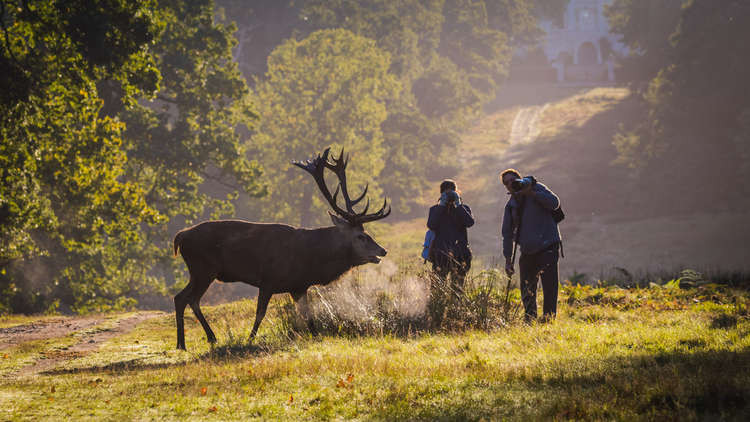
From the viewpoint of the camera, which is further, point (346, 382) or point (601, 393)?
point (346, 382)

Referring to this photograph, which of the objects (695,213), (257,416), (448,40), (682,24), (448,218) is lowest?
(257,416)

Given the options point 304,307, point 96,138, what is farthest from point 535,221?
point 96,138

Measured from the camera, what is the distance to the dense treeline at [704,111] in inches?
1410

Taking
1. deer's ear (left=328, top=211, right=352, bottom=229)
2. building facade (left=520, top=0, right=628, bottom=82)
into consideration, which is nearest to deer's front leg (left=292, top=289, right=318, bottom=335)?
deer's ear (left=328, top=211, right=352, bottom=229)

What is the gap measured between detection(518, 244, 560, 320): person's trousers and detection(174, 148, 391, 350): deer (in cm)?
267

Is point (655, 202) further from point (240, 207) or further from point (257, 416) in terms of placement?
point (257, 416)

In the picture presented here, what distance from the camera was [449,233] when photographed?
1088 centimetres

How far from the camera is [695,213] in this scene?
38156 mm

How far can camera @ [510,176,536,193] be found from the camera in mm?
9477

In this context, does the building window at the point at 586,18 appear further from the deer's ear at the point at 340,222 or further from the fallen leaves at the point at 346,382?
the fallen leaves at the point at 346,382

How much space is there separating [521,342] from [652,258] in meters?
27.3

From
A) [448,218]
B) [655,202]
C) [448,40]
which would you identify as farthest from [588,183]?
[448,218]

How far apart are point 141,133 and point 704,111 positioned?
3259cm

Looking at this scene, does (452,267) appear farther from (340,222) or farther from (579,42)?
(579,42)
